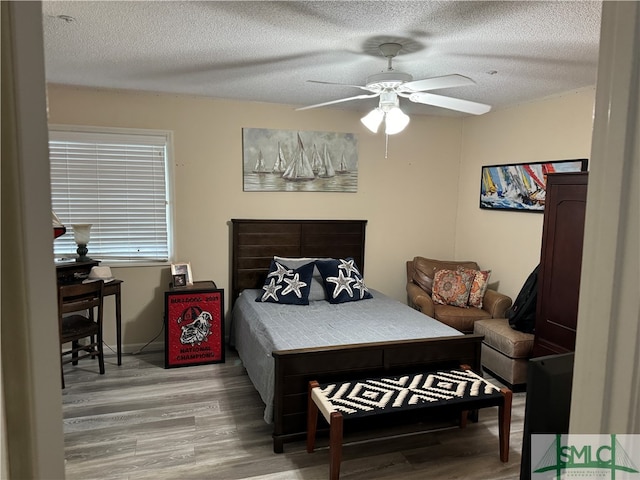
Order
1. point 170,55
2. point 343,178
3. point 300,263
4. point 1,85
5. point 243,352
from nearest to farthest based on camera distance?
point 1,85, point 170,55, point 243,352, point 300,263, point 343,178

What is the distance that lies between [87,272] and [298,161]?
2226 mm

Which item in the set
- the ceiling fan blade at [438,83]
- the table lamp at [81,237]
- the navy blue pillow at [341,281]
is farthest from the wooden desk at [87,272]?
the ceiling fan blade at [438,83]

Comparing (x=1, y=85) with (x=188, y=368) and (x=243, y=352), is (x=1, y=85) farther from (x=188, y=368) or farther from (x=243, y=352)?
(x=188, y=368)

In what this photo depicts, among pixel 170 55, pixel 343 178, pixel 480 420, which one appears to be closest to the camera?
pixel 170 55

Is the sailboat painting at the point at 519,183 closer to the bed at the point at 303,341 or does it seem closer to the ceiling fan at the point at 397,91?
the ceiling fan at the point at 397,91

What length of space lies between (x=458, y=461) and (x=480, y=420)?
56 cm

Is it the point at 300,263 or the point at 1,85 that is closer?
the point at 1,85

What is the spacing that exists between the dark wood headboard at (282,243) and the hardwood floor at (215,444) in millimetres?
1228

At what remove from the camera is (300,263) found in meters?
4.30

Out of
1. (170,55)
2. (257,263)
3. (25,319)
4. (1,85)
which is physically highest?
(170,55)

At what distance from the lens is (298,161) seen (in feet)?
15.0

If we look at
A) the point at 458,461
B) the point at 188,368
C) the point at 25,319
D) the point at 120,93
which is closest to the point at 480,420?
the point at 458,461

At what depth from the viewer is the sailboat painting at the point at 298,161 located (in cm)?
443

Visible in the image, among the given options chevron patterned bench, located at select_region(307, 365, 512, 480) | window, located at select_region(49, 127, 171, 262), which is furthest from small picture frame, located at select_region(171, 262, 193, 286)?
chevron patterned bench, located at select_region(307, 365, 512, 480)
